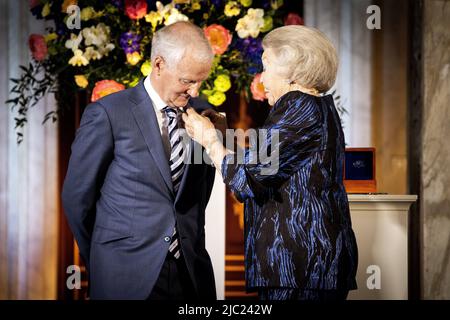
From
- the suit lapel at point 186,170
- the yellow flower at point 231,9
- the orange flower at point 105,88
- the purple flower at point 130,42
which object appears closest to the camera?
the suit lapel at point 186,170

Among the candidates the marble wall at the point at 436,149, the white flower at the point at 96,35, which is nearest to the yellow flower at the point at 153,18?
the white flower at the point at 96,35

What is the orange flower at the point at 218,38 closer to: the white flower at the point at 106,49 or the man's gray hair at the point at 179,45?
the white flower at the point at 106,49

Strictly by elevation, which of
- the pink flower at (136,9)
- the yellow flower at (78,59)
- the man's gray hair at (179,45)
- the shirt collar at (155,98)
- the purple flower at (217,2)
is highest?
the purple flower at (217,2)

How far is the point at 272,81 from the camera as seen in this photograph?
2.27m

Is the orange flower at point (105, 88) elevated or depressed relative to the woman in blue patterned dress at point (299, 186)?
elevated

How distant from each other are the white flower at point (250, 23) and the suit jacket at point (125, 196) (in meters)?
0.99

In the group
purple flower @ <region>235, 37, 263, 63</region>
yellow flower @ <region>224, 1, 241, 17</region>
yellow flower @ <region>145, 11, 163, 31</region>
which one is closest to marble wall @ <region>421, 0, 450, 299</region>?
purple flower @ <region>235, 37, 263, 63</region>

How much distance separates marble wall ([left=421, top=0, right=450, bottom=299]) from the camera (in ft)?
11.5

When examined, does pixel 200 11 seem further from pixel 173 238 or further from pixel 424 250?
pixel 424 250

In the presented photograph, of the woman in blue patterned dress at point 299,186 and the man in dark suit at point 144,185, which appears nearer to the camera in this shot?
the woman in blue patterned dress at point 299,186

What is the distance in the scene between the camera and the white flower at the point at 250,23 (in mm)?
3277

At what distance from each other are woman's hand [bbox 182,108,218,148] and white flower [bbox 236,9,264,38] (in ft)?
3.21

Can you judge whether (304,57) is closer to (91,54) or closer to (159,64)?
(159,64)
